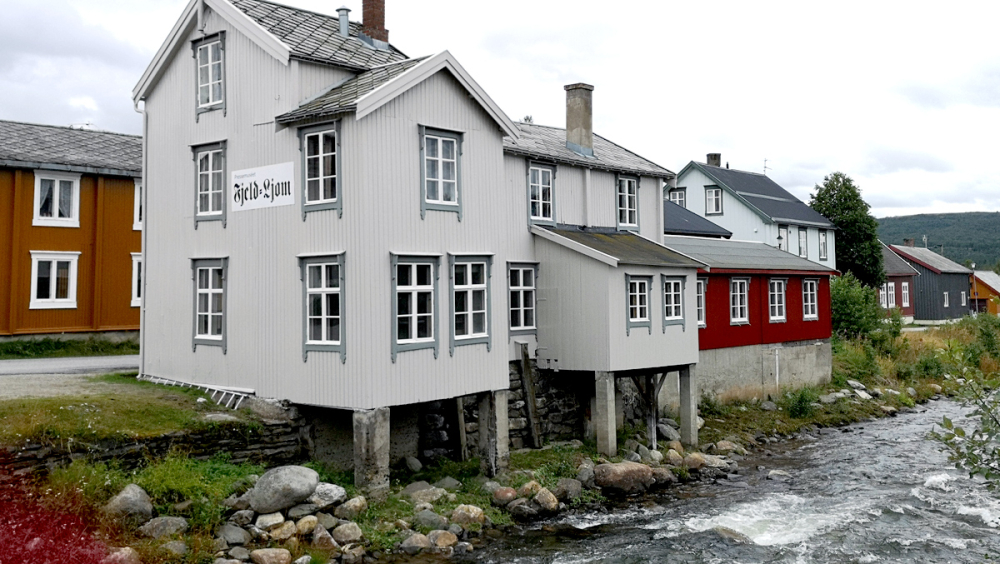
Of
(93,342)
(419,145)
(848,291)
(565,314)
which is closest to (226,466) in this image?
(419,145)

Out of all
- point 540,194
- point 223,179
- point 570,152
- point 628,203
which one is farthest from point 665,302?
Result: point 223,179

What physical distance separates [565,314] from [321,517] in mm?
9297

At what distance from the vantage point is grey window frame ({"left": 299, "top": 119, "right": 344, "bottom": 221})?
56.4ft

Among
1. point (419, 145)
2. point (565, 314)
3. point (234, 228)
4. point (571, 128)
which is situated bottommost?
point (565, 314)

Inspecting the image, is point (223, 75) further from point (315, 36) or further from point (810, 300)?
point (810, 300)

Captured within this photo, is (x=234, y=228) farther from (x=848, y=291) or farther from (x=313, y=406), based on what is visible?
(x=848, y=291)

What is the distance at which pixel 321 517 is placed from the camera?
15.7 meters

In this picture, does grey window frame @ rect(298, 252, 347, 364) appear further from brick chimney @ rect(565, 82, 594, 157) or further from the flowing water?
brick chimney @ rect(565, 82, 594, 157)

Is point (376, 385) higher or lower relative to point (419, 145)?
lower

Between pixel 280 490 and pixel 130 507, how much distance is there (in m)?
2.49

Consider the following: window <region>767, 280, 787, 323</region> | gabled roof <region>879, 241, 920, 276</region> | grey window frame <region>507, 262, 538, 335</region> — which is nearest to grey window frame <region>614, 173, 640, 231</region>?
grey window frame <region>507, 262, 538, 335</region>

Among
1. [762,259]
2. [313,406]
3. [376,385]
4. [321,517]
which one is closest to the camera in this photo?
[321,517]

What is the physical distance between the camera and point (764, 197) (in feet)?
163

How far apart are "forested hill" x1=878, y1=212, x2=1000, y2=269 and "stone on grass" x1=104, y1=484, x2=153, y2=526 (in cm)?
16945
